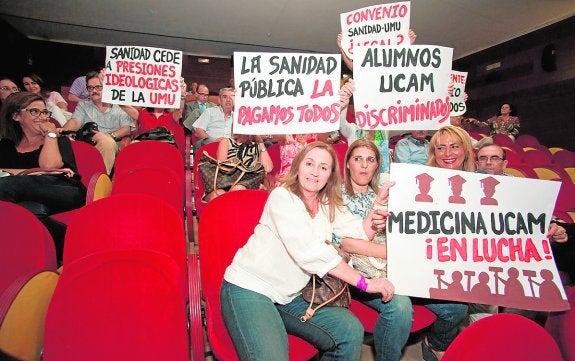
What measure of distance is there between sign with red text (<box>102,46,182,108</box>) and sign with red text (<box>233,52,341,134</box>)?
4.91ft

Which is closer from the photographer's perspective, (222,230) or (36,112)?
(222,230)

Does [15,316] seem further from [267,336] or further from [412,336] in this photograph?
[412,336]

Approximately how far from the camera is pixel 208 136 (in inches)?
172

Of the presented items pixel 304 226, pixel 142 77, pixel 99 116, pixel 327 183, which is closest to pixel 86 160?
pixel 142 77

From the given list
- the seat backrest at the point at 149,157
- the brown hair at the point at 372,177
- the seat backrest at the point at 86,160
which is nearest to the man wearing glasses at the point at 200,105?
the seat backrest at the point at 149,157

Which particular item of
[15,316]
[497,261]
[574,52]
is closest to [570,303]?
[497,261]

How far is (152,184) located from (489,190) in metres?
2.08

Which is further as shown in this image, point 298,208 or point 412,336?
point 412,336

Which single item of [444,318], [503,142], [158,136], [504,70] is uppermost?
[504,70]

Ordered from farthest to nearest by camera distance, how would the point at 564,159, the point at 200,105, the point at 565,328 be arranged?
the point at 200,105 → the point at 564,159 → the point at 565,328

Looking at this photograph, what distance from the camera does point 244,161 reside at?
2936 mm

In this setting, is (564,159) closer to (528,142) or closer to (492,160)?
(528,142)

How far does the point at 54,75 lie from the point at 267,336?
38.5 ft

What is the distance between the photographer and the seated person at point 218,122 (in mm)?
4270
